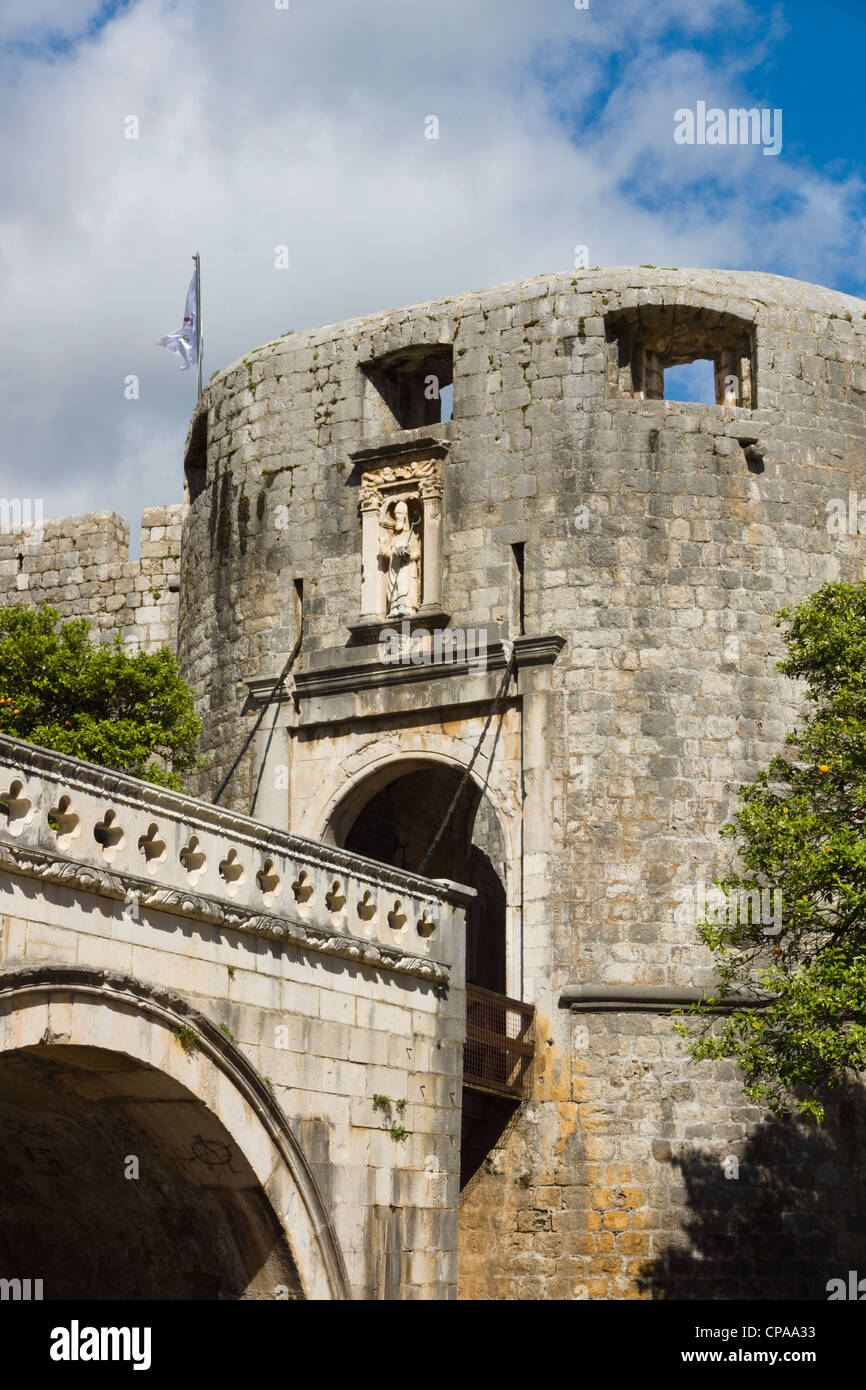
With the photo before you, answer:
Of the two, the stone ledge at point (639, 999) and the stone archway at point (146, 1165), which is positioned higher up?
the stone ledge at point (639, 999)

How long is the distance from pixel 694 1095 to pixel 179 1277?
253 inches

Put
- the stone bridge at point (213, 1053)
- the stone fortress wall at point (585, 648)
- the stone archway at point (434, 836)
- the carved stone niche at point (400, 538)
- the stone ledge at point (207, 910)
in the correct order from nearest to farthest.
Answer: the stone ledge at point (207, 910) < the stone bridge at point (213, 1053) < the stone fortress wall at point (585, 648) < the carved stone niche at point (400, 538) < the stone archway at point (434, 836)

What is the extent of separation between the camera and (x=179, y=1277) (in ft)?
56.2

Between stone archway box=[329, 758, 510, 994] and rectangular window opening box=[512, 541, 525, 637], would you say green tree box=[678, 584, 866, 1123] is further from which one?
stone archway box=[329, 758, 510, 994]

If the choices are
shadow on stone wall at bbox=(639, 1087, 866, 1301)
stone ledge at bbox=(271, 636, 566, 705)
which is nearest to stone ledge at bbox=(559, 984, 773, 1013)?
shadow on stone wall at bbox=(639, 1087, 866, 1301)

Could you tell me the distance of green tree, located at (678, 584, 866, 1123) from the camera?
18.0m

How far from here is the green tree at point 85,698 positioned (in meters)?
22.3

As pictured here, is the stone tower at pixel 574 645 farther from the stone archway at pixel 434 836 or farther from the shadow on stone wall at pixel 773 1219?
the stone archway at pixel 434 836

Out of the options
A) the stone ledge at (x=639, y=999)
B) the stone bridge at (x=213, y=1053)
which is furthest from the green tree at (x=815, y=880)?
the stone bridge at (x=213, y=1053)

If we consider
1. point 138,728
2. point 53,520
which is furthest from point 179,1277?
point 53,520

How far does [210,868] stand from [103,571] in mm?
13582

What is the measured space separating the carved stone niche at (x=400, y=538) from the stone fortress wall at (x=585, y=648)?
0.15 ft
